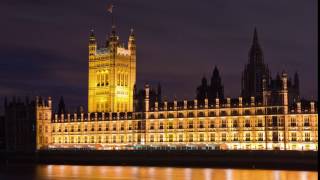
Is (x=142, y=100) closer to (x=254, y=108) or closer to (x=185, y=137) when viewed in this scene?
(x=185, y=137)

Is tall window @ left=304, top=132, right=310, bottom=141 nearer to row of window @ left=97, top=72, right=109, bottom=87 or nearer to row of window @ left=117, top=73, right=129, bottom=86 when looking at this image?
Result: row of window @ left=117, top=73, right=129, bottom=86

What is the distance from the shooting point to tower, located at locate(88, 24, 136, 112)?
139 meters

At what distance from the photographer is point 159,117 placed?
117m

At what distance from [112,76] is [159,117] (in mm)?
26095

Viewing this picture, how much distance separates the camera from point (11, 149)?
130 meters

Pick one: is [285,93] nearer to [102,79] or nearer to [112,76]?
[112,76]

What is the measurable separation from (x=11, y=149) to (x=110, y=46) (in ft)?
99.5

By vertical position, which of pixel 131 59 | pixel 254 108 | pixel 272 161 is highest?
pixel 131 59

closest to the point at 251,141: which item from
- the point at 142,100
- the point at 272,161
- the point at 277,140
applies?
the point at 277,140

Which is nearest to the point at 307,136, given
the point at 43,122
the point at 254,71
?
the point at 254,71

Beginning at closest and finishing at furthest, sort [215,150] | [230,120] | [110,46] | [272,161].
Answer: [272,161], [215,150], [230,120], [110,46]

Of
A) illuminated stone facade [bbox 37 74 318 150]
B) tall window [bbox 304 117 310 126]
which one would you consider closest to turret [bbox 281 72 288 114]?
illuminated stone facade [bbox 37 74 318 150]

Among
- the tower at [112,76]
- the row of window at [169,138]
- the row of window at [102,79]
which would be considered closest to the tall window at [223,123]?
the row of window at [169,138]

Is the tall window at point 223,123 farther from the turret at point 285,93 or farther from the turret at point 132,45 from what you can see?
the turret at point 132,45
